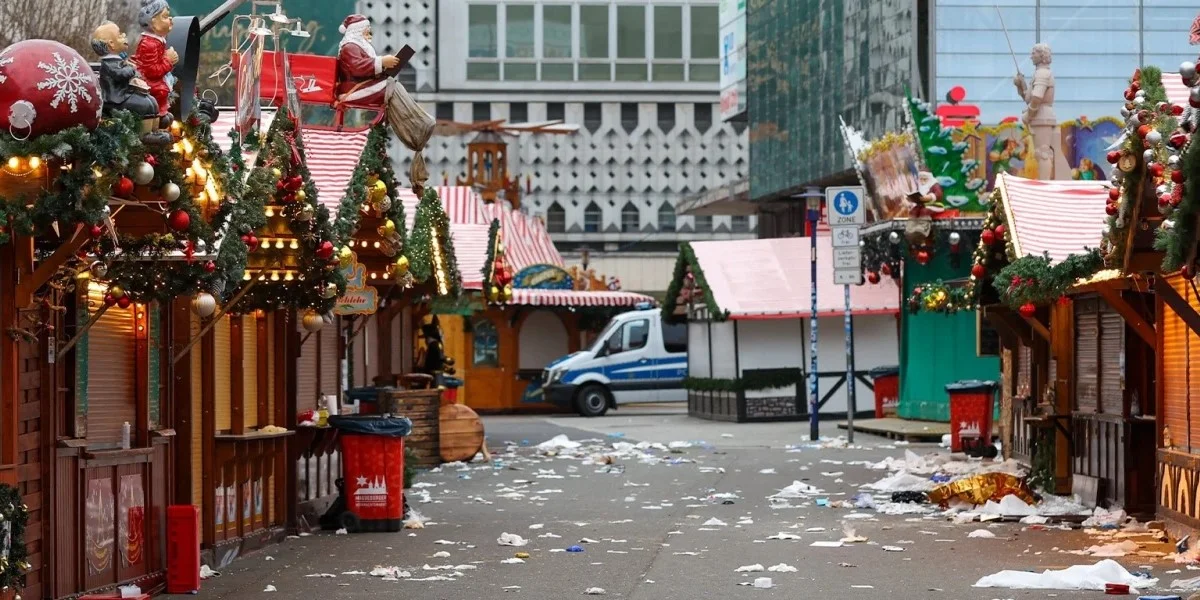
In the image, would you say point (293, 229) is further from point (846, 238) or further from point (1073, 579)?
point (846, 238)

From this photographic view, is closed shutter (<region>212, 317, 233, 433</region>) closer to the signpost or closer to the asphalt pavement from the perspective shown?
the asphalt pavement

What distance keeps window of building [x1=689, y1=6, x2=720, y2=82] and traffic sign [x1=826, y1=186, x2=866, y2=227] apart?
44.9 meters

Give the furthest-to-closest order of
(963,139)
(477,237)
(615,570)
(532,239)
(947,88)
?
(532,239)
(947,88)
(477,237)
(963,139)
(615,570)

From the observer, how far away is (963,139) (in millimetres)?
30469

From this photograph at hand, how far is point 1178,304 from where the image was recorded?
42.4 ft

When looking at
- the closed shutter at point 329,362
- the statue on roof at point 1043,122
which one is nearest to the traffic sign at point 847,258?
the statue on roof at point 1043,122

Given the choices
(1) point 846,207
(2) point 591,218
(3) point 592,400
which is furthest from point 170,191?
(2) point 591,218

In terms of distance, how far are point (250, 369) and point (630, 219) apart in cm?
5934

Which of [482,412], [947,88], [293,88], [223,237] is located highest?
[947,88]

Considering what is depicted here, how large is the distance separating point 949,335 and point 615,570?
19615mm

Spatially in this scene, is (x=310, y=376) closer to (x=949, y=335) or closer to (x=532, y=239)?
(x=949, y=335)

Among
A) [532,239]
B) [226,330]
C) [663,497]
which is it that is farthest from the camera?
[532,239]

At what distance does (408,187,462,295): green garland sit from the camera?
22281mm

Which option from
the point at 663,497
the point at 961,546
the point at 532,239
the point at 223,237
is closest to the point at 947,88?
the point at 532,239
